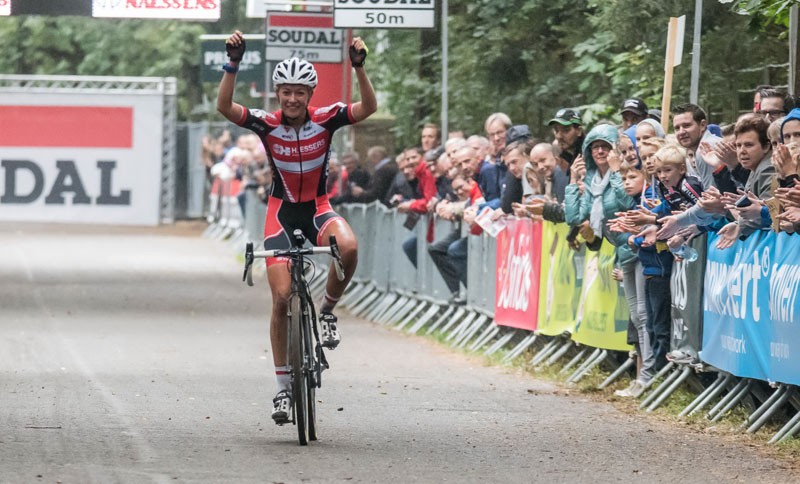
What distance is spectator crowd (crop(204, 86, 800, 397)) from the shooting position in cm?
1119

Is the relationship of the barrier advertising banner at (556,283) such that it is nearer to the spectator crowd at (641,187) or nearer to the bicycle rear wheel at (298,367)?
the spectator crowd at (641,187)

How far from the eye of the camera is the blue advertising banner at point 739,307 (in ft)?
36.4

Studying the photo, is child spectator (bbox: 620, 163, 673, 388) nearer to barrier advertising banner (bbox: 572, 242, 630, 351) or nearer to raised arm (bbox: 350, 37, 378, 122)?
barrier advertising banner (bbox: 572, 242, 630, 351)

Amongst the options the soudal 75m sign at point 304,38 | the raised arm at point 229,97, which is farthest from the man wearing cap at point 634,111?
the soudal 75m sign at point 304,38

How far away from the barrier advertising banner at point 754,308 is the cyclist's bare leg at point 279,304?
2.78 meters

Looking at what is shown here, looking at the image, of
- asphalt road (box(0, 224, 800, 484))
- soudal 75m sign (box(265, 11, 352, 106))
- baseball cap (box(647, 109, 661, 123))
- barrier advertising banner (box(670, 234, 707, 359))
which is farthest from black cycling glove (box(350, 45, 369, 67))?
soudal 75m sign (box(265, 11, 352, 106))

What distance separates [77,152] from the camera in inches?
1774

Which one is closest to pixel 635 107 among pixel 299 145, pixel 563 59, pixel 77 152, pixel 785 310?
pixel 785 310

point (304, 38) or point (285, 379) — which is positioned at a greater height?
point (304, 38)

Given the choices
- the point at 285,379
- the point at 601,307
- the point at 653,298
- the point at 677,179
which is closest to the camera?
the point at 285,379

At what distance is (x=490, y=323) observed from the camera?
58.3 ft

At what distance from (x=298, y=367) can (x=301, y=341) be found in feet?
0.54

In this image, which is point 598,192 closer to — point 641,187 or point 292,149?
point 641,187

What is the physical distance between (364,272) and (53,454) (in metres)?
13.8
